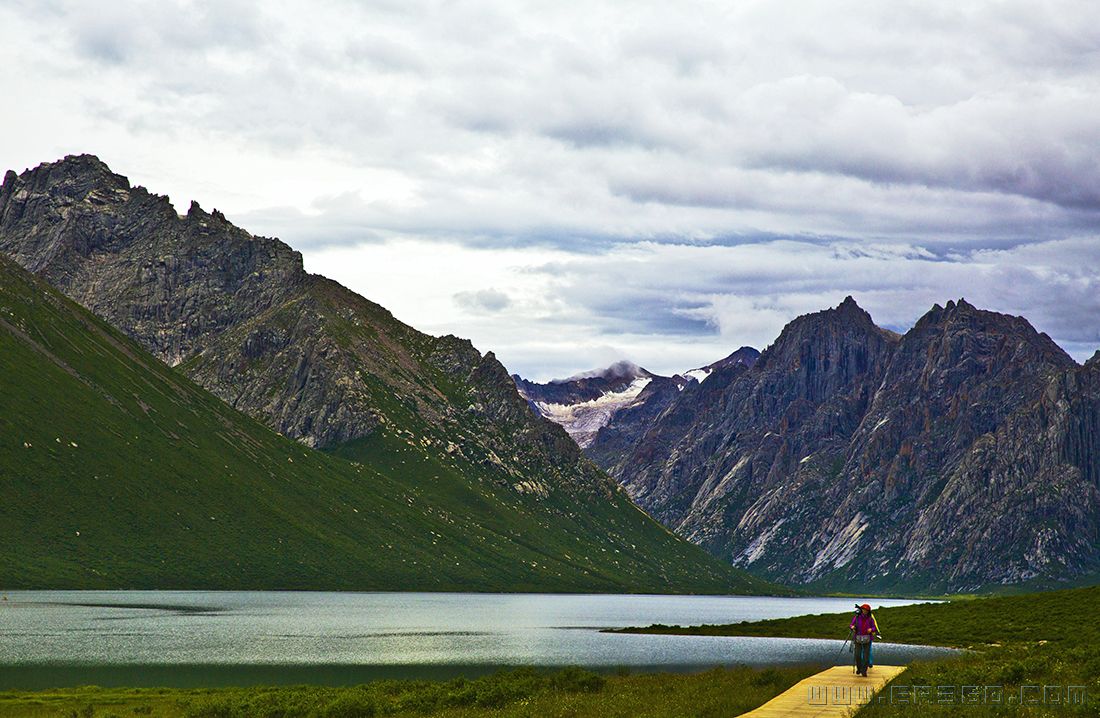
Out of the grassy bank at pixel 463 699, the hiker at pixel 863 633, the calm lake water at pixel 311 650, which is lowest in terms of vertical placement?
the calm lake water at pixel 311 650

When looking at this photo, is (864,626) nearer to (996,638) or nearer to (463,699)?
(463,699)

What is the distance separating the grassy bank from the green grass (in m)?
9.61

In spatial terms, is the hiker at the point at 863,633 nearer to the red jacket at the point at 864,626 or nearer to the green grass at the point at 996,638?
the red jacket at the point at 864,626

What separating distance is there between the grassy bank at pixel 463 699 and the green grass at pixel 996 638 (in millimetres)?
9613

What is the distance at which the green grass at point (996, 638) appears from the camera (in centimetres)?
5050

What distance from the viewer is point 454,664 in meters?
116

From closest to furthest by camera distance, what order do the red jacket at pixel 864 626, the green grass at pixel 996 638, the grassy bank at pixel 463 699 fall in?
the green grass at pixel 996 638 → the grassy bank at pixel 463 699 → the red jacket at pixel 864 626

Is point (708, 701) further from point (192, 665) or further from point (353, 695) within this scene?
point (192, 665)

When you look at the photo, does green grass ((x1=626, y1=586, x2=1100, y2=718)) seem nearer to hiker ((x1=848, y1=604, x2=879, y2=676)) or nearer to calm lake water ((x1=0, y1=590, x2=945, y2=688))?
hiker ((x1=848, y1=604, x2=879, y2=676))

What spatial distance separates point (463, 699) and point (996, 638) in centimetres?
7646

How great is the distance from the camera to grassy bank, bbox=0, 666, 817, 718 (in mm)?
60594

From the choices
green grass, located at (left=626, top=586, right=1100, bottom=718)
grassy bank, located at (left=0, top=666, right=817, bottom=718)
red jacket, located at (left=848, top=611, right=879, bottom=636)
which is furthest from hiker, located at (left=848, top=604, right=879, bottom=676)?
grassy bank, located at (left=0, top=666, right=817, bottom=718)

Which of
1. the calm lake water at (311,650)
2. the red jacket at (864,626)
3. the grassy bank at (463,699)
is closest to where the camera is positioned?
the grassy bank at (463,699)

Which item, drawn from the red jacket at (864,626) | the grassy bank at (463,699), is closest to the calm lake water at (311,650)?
the grassy bank at (463,699)
